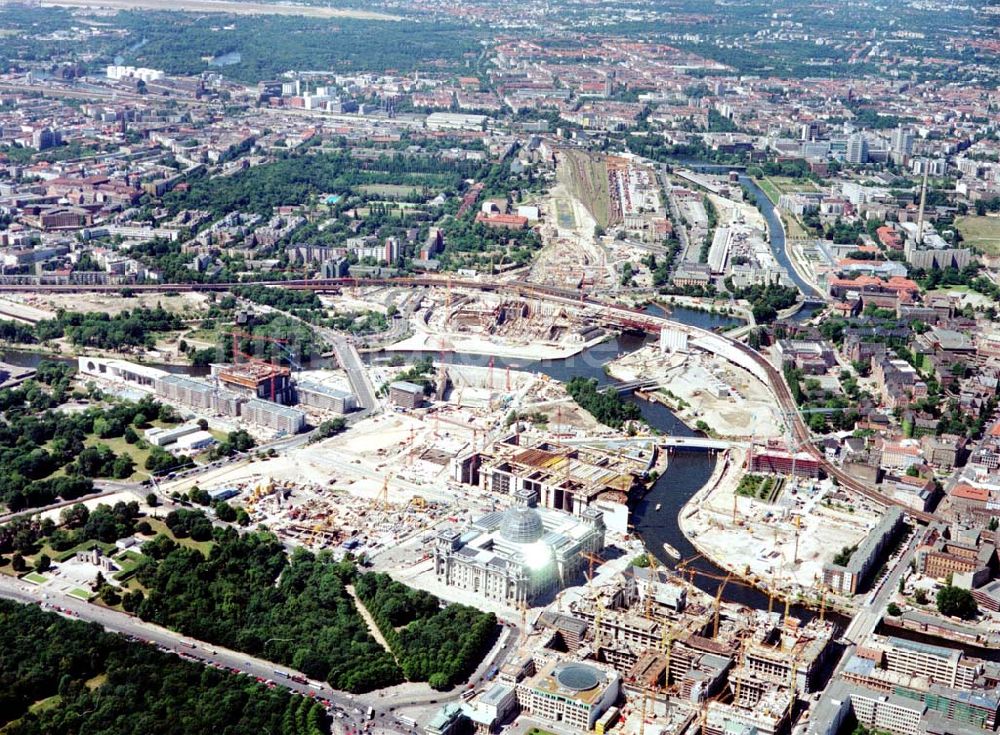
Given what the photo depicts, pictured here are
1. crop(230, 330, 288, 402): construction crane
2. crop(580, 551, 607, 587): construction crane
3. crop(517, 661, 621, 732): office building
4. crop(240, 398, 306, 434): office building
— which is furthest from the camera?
crop(230, 330, 288, 402): construction crane

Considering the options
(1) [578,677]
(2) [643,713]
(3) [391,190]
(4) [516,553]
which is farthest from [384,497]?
(3) [391,190]

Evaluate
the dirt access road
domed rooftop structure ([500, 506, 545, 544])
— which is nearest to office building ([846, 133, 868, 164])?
domed rooftop structure ([500, 506, 545, 544])

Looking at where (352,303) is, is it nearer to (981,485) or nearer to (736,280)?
(736,280)

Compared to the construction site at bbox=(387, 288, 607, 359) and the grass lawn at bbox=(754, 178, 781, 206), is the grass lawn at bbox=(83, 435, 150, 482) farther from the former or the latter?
the grass lawn at bbox=(754, 178, 781, 206)

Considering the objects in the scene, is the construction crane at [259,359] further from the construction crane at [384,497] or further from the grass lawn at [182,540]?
the grass lawn at [182,540]

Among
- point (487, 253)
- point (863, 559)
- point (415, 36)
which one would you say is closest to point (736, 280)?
point (487, 253)

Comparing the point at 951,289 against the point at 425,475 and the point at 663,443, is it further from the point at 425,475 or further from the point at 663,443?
the point at 425,475
